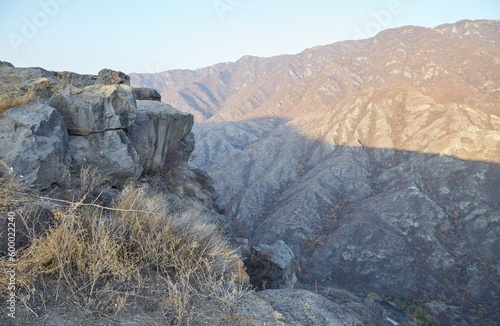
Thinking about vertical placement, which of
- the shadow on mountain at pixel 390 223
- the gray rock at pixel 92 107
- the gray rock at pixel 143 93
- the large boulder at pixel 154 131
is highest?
the gray rock at pixel 143 93

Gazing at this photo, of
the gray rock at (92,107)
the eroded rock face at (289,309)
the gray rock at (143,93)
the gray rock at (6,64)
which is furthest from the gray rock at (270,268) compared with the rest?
the gray rock at (6,64)

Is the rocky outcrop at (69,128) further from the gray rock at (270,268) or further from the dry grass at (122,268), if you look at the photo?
the gray rock at (270,268)

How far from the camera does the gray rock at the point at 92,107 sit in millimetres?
7934

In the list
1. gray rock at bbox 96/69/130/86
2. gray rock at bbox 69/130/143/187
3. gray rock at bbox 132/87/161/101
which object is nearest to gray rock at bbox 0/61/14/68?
gray rock at bbox 96/69/130/86

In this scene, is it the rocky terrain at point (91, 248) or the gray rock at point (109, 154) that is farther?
the gray rock at point (109, 154)

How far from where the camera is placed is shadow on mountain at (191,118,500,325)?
127 ft

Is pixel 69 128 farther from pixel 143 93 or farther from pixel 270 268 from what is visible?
pixel 270 268

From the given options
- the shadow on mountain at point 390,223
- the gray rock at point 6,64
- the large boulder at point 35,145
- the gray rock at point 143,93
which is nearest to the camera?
the large boulder at point 35,145

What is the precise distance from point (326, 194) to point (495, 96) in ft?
195

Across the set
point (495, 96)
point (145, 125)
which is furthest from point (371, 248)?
point (495, 96)

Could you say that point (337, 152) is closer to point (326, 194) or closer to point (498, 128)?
point (326, 194)

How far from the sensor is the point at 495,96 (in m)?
78.6

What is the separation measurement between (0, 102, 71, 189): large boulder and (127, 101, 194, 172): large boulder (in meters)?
3.37

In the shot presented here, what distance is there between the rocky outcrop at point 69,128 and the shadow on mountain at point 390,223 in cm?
2157
